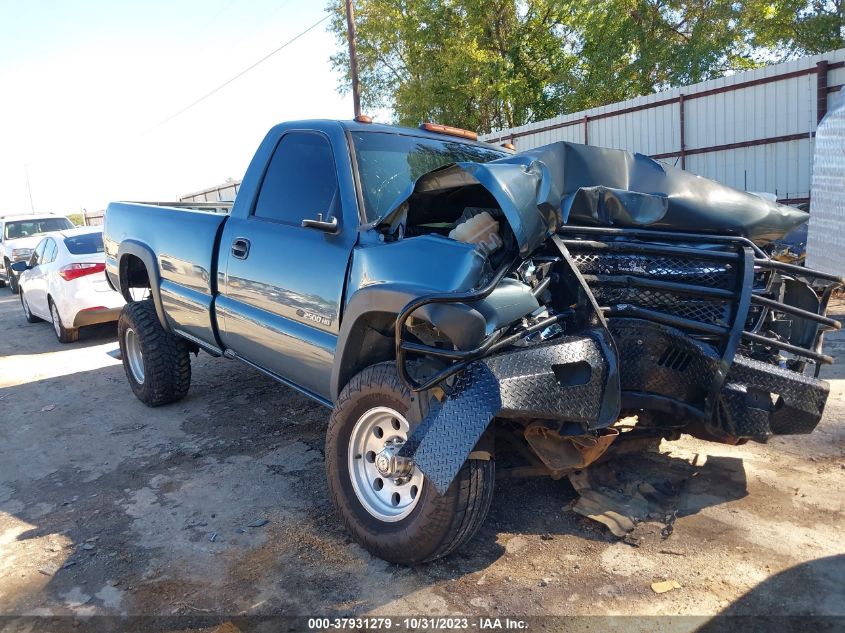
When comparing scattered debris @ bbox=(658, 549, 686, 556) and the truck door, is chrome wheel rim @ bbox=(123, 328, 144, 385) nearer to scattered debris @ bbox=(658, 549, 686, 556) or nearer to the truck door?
the truck door

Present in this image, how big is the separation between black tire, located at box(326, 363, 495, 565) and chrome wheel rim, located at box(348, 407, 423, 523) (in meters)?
0.03

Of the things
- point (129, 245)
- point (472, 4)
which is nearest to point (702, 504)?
point (129, 245)

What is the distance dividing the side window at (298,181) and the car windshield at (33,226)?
1485 centimetres

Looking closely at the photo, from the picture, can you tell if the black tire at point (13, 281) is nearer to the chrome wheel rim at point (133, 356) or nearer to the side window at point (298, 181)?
the chrome wheel rim at point (133, 356)

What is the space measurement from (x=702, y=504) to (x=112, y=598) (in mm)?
2790

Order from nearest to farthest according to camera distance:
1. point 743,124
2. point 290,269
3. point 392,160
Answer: point 290,269 < point 392,160 < point 743,124

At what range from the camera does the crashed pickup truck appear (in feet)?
8.75

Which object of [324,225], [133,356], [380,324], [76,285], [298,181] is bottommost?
[133,356]

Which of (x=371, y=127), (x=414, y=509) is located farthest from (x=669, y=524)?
(x=371, y=127)

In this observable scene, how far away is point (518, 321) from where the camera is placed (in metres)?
2.79

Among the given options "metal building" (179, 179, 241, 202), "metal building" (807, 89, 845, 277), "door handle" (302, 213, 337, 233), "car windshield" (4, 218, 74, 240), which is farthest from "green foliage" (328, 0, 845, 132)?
"door handle" (302, 213, 337, 233)

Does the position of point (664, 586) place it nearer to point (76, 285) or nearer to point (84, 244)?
point (76, 285)

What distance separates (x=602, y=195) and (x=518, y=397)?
1.10m

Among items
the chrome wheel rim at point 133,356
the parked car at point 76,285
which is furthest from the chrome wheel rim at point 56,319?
the chrome wheel rim at point 133,356
